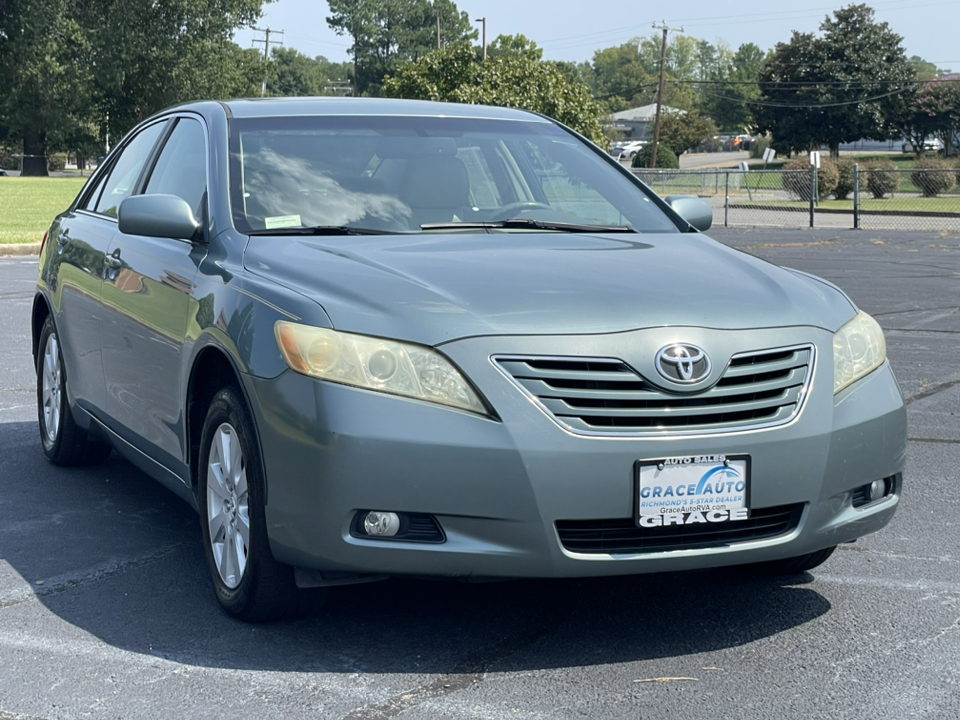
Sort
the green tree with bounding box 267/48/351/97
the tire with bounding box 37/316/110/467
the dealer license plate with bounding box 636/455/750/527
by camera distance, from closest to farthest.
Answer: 1. the dealer license plate with bounding box 636/455/750/527
2. the tire with bounding box 37/316/110/467
3. the green tree with bounding box 267/48/351/97

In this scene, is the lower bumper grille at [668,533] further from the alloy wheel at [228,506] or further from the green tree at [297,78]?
the green tree at [297,78]

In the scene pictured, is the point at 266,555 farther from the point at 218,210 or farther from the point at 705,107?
the point at 705,107

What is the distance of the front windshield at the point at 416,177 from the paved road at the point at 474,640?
1.31 meters

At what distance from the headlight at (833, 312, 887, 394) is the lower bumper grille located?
1.36 ft

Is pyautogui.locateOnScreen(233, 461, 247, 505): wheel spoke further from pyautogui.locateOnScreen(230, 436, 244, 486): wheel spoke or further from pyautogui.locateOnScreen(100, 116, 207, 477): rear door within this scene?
pyautogui.locateOnScreen(100, 116, 207, 477): rear door

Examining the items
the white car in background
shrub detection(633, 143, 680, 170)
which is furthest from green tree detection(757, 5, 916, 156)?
shrub detection(633, 143, 680, 170)

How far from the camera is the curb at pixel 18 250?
2041cm

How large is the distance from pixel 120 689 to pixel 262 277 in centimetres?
128

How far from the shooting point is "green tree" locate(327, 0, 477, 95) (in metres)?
128

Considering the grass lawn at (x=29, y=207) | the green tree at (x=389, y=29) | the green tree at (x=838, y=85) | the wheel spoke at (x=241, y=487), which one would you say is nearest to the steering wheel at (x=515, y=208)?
the wheel spoke at (x=241, y=487)

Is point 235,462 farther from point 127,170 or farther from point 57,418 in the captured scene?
point 57,418

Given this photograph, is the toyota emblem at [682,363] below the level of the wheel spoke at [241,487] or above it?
above

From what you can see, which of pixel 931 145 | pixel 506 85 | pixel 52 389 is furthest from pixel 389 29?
pixel 52 389

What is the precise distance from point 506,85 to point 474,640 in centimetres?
4564
